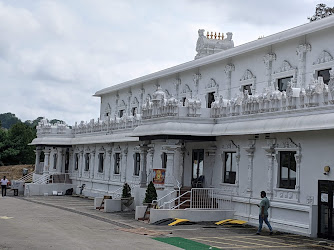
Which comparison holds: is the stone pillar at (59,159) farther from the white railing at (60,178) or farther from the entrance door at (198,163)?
the entrance door at (198,163)

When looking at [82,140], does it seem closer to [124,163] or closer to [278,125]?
[124,163]

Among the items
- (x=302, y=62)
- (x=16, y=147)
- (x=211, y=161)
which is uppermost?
(x=302, y=62)

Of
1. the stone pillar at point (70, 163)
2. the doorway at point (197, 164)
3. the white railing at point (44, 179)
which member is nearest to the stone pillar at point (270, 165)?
the doorway at point (197, 164)

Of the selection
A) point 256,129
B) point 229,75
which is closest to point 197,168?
point 229,75

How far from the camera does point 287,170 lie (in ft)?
67.1

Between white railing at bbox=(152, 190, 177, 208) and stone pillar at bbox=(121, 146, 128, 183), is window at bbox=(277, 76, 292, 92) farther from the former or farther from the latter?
stone pillar at bbox=(121, 146, 128, 183)

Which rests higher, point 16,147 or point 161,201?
point 16,147

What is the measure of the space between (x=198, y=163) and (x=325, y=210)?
8.89 m

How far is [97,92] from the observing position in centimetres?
4481

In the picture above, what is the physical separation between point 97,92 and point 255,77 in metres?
22.4

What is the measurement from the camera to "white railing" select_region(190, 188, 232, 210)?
23000mm

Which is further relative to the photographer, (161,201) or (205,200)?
(205,200)

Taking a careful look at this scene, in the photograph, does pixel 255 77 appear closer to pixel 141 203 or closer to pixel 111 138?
pixel 141 203

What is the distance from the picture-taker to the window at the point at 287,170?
20141mm
